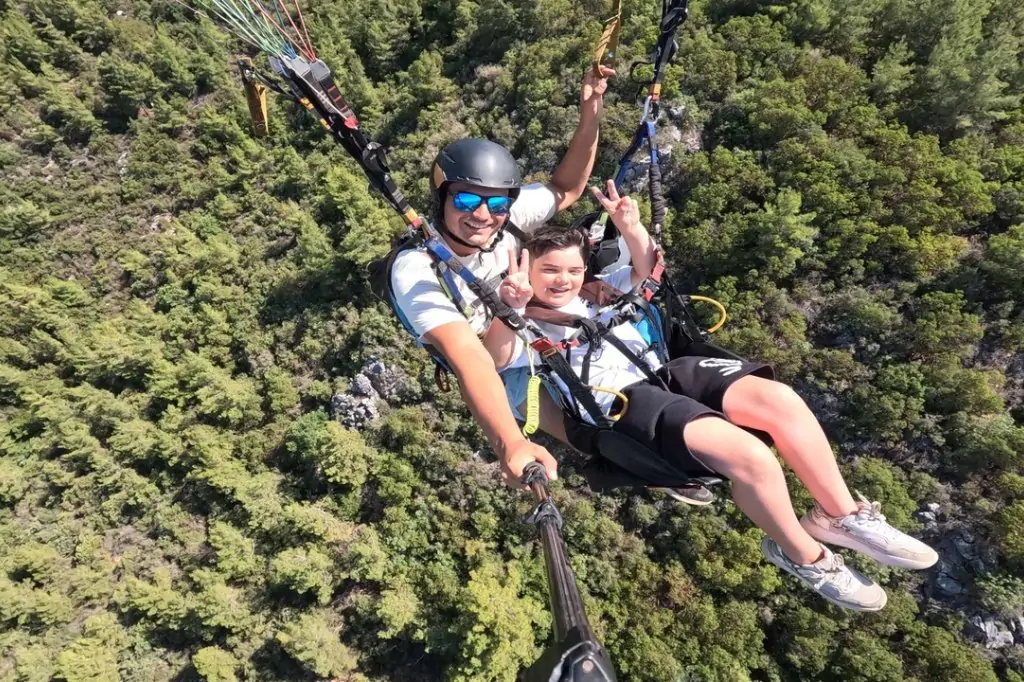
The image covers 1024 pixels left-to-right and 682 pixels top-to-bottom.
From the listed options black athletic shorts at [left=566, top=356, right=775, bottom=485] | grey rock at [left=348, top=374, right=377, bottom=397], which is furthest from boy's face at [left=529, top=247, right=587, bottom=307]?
grey rock at [left=348, top=374, right=377, bottom=397]

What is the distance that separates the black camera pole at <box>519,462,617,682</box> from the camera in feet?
5.21

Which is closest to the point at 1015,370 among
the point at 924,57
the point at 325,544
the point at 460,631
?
the point at 924,57

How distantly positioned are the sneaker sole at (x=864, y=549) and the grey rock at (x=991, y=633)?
30.7 ft

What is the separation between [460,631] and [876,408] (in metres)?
9.96

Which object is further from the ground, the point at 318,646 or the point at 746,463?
the point at 746,463

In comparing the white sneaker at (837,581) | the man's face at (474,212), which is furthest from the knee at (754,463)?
the man's face at (474,212)

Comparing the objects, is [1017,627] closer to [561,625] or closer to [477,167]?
[561,625]

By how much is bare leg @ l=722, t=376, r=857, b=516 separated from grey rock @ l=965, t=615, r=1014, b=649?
32.8 feet

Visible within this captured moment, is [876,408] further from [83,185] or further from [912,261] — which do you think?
[83,185]

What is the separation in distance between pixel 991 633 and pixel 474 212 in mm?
12878

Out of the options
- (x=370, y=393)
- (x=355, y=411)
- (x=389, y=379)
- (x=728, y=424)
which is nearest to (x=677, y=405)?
(x=728, y=424)

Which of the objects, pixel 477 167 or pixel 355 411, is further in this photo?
pixel 355 411

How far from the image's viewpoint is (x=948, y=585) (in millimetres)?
9422

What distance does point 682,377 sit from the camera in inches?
136
